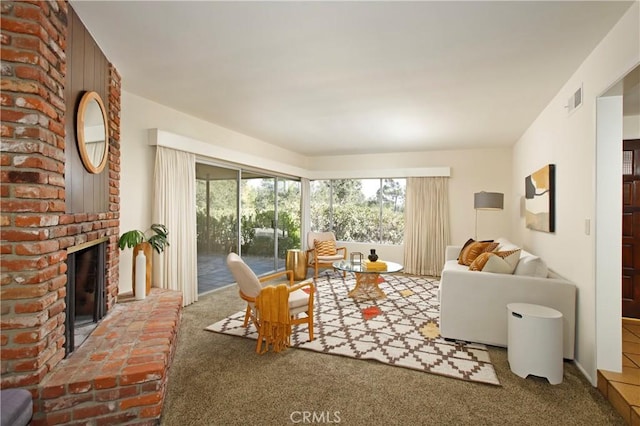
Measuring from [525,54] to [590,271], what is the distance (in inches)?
68.3

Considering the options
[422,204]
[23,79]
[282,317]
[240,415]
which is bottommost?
[240,415]

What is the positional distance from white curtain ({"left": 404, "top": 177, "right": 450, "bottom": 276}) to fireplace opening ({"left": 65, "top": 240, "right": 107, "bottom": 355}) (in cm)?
536

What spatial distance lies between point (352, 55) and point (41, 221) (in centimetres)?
233

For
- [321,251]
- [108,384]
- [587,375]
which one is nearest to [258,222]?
[321,251]

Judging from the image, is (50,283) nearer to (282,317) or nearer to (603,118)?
(282,317)

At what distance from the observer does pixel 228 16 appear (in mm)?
2113

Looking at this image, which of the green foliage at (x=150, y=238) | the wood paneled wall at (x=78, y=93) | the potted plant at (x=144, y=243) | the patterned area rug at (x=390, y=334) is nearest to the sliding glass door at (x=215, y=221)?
the green foliage at (x=150, y=238)

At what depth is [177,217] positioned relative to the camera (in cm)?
417

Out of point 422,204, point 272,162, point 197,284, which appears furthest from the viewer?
point 422,204

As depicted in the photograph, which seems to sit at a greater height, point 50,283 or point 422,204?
point 422,204

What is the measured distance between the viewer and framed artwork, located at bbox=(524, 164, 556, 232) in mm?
3387

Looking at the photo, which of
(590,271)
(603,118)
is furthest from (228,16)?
(590,271)

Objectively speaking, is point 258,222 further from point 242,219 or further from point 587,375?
point 587,375

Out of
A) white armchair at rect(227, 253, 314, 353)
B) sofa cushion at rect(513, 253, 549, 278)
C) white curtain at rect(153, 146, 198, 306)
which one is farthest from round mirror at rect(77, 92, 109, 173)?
sofa cushion at rect(513, 253, 549, 278)
